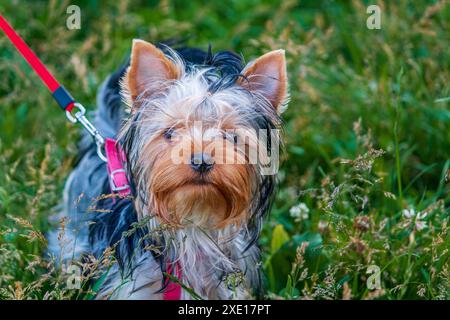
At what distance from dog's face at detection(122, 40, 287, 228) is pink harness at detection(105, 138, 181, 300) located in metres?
0.21

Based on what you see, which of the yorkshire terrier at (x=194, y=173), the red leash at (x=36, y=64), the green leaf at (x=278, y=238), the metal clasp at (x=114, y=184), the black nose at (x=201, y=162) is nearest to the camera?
the black nose at (x=201, y=162)

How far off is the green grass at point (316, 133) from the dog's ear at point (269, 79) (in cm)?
43

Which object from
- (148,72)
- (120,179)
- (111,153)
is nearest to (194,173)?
(148,72)

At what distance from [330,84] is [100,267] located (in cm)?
283

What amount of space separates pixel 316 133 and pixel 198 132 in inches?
91.5

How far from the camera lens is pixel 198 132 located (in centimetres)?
327

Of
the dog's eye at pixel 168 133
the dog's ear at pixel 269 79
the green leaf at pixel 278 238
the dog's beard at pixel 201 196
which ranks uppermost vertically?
the dog's ear at pixel 269 79

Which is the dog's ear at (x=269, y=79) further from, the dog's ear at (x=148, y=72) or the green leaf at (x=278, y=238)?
the green leaf at (x=278, y=238)

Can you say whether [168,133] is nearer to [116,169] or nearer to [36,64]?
[116,169]

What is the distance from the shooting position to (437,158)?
525 centimetres

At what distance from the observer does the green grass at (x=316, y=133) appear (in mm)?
3877

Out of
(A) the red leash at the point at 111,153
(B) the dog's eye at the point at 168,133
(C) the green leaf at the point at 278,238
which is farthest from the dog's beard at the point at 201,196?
(C) the green leaf at the point at 278,238
